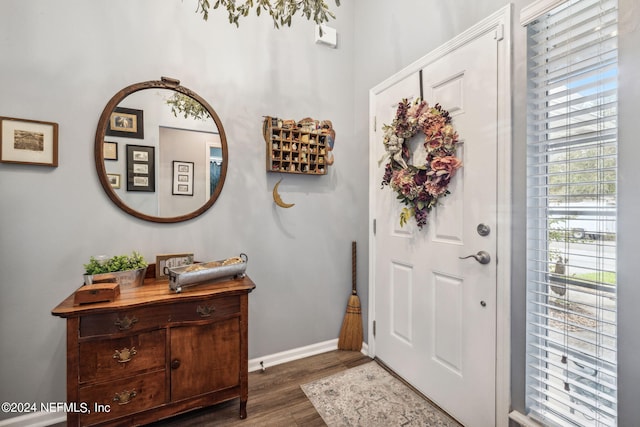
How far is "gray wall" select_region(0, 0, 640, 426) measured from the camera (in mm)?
1326

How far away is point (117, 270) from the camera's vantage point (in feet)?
5.08

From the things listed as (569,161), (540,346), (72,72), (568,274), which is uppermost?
(72,72)

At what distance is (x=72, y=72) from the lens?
5.33ft

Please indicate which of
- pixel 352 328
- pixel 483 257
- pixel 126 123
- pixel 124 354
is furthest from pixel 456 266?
pixel 126 123

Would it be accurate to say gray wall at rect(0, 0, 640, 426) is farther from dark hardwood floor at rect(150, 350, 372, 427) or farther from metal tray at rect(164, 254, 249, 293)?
metal tray at rect(164, 254, 249, 293)

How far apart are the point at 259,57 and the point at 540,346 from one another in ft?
7.97

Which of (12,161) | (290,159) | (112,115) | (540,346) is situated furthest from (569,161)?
(12,161)

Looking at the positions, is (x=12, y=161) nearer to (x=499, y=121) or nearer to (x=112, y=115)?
(x=112, y=115)

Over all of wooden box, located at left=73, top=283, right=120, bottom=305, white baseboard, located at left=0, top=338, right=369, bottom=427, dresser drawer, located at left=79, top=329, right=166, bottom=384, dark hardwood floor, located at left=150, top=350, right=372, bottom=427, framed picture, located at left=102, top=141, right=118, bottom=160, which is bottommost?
dark hardwood floor, located at left=150, top=350, right=372, bottom=427

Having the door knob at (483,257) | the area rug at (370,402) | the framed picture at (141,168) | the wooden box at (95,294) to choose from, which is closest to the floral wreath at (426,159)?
the door knob at (483,257)

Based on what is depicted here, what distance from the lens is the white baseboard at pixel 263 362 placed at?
1543 millimetres

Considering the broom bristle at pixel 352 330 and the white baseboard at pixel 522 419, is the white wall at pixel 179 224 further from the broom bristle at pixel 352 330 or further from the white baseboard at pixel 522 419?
the white baseboard at pixel 522 419

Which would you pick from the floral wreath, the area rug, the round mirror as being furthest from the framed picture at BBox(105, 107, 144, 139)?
the area rug

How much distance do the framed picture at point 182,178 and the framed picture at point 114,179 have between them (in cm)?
31
